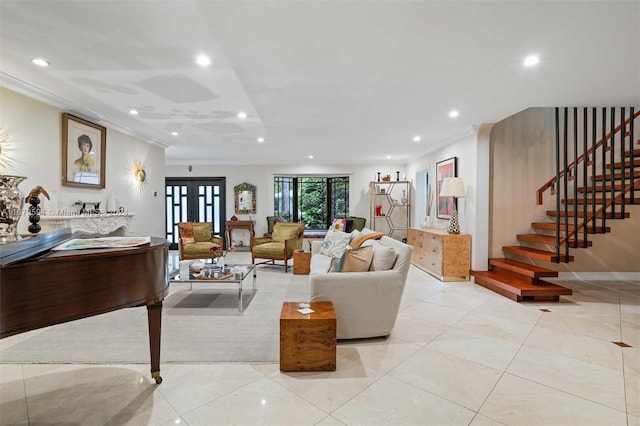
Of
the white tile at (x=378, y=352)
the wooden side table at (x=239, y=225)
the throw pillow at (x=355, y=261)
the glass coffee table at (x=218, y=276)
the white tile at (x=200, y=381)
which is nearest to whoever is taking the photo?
the white tile at (x=200, y=381)

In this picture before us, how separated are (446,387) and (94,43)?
3563mm

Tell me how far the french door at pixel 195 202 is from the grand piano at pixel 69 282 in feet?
22.3

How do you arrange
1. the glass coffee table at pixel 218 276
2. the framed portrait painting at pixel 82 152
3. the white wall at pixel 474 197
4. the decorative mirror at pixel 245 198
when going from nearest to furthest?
the glass coffee table at pixel 218 276, the framed portrait painting at pixel 82 152, the white wall at pixel 474 197, the decorative mirror at pixel 245 198

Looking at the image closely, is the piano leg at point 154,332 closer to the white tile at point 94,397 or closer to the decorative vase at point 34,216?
the white tile at point 94,397

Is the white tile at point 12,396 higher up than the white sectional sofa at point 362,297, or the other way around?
the white sectional sofa at point 362,297

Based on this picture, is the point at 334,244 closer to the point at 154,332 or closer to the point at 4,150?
the point at 154,332

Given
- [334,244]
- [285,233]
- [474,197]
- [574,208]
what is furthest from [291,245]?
[574,208]

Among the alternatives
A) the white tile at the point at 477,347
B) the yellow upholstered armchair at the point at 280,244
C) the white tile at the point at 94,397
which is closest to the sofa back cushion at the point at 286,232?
the yellow upholstered armchair at the point at 280,244

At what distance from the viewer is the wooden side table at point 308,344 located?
2123 millimetres

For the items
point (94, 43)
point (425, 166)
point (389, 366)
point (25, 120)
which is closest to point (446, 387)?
point (389, 366)

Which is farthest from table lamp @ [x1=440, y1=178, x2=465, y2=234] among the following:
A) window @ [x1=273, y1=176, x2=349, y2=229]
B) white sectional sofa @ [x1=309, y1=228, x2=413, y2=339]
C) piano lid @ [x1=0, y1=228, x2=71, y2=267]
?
piano lid @ [x1=0, y1=228, x2=71, y2=267]

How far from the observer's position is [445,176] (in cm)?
560

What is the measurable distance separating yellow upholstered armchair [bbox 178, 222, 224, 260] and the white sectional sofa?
9.94 ft

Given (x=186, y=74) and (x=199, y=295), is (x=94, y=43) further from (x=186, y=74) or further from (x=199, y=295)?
(x=199, y=295)
